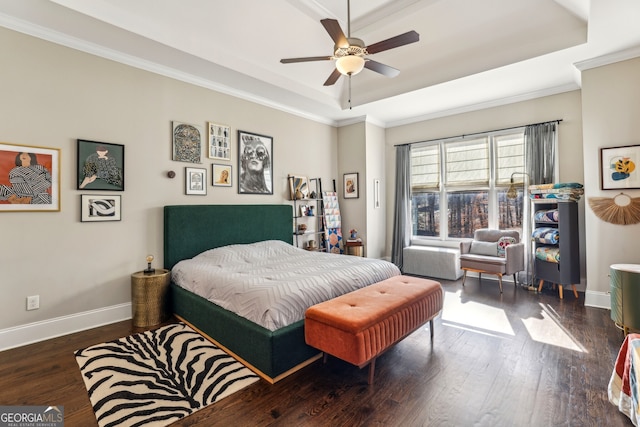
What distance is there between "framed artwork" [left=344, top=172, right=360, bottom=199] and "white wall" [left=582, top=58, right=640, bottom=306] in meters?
3.53

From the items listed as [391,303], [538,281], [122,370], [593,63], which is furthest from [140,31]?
[538,281]

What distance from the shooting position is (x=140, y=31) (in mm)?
3096

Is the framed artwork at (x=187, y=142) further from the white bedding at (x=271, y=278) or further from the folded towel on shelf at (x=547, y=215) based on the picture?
the folded towel on shelf at (x=547, y=215)

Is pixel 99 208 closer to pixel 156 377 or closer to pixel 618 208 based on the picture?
pixel 156 377

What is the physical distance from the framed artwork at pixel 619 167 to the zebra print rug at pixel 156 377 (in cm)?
460

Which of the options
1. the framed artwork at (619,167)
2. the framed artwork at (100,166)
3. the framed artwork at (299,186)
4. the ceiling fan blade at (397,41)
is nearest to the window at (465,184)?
the framed artwork at (619,167)

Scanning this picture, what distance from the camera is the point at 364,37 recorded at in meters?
4.31

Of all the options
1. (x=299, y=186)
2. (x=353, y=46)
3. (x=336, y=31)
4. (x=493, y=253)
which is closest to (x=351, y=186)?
(x=299, y=186)

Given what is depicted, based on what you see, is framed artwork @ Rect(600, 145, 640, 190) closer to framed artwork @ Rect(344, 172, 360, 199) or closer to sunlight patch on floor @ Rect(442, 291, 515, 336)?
sunlight patch on floor @ Rect(442, 291, 515, 336)

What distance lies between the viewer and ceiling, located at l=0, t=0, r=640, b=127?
299 centimetres

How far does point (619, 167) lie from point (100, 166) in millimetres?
6078

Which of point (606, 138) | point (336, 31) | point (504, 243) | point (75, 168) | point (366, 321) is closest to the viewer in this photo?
Answer: point (366, 321)

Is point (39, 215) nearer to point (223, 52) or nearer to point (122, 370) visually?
point (122, 370)

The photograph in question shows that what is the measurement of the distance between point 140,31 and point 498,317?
16.7 ft
